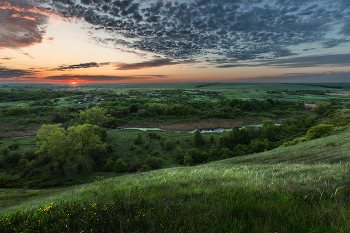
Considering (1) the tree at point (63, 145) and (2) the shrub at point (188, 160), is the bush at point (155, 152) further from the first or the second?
(1) the tree at point (63, 145)

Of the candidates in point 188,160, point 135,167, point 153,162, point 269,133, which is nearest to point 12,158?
point 135,167

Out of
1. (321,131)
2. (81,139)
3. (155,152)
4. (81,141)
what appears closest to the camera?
(321,131)

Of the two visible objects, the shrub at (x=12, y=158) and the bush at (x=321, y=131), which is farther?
the shrub at (x=12, y=158)

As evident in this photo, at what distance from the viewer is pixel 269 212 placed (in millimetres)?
3453

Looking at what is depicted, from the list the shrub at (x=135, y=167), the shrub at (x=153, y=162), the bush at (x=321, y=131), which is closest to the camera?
the bush at (x=321, y=131)

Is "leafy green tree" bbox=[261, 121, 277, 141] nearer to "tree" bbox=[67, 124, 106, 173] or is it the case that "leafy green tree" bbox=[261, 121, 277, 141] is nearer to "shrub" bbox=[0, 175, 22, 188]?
"tree" bbox=[67, 124, 106, 173]

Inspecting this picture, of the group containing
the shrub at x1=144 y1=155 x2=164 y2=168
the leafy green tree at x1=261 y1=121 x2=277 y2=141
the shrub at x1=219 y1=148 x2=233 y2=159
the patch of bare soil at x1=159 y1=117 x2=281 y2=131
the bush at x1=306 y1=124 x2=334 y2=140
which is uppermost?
the bush at x1=306 y1=124 x2=334 y2=140

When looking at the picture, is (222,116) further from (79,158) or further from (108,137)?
(79,158)

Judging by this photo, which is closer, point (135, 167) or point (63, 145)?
point (63, 145)

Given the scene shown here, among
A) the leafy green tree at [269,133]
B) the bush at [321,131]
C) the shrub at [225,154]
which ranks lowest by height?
the shrub at [225,154]

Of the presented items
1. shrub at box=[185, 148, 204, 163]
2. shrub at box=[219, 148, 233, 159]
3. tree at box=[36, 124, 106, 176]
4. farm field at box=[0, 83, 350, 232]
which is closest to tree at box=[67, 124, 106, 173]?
tree at box=[36, 124, 106, 176]

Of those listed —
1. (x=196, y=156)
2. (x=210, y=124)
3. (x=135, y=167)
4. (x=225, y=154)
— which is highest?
(x=225, y=154)

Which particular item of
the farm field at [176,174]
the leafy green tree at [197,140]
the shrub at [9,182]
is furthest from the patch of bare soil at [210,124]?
the shrub at [9,182]

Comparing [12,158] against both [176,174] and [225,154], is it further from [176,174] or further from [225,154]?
[225,154]
